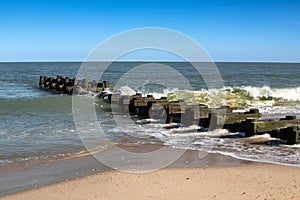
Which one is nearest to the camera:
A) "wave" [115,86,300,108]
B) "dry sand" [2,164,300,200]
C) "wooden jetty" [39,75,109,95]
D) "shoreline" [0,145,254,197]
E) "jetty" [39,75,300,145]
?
"dry sand" [2,164,300,200]

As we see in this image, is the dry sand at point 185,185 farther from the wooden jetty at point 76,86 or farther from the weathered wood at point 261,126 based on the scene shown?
the wooden jetty at point 76,86

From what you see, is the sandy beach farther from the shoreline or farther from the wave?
the wave

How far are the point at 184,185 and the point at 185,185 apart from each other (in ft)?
0.06

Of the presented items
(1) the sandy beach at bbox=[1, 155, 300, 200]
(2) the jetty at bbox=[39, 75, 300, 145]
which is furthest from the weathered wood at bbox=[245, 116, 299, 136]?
(1) the sandy beach at bbox=[1, 155, 300, 200]

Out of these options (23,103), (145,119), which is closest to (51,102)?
(23,103)

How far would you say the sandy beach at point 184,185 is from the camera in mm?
6441

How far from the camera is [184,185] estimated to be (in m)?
6.92

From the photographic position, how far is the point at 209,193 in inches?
255

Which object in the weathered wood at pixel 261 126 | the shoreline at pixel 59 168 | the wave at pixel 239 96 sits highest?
the wave at pixel 239 96

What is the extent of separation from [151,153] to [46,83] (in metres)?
27.6

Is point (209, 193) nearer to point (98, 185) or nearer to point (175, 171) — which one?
point (175, 171)

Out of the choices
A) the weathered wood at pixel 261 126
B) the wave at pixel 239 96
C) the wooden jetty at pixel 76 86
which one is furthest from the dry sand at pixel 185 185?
the wooden jetty at pixel 76 86

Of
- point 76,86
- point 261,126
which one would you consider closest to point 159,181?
point 261,126

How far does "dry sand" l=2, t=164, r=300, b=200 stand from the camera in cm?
643
